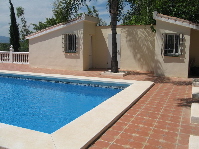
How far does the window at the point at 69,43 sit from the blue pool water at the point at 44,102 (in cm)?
388

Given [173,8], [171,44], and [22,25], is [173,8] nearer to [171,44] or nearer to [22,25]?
[171,44]

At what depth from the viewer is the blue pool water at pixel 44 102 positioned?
258 inches

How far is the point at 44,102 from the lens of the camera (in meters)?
8.66

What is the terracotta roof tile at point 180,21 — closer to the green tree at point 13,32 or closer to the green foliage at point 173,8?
the green foliage at point 173,8

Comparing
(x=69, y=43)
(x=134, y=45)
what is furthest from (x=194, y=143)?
(x=69, y=43)

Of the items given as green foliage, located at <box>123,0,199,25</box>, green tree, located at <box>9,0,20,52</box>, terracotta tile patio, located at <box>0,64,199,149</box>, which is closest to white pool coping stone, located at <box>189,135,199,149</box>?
terracotta tile patio, located at <box>0,64,199,149</box>

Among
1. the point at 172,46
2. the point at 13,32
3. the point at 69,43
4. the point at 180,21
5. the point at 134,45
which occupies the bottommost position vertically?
the point at 172,46

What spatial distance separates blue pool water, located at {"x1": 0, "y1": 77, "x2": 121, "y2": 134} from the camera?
655cm

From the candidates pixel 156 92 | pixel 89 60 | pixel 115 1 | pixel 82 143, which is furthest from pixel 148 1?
pixel 82 143

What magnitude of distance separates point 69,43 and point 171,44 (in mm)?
6993

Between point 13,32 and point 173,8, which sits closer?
point 173,8

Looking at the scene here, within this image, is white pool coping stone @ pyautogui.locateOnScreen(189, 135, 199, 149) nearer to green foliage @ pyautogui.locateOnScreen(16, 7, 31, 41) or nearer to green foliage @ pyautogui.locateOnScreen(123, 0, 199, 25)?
green foliage @ pyautogui.locateOnScreen(123, 0, 199, 25)

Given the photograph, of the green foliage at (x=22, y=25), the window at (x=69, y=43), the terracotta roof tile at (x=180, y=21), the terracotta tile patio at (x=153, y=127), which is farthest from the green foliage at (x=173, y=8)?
the green foliage at (x=22, y=25)

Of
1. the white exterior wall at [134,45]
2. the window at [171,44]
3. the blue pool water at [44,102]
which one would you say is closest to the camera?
the blue pool water at [44,102]
